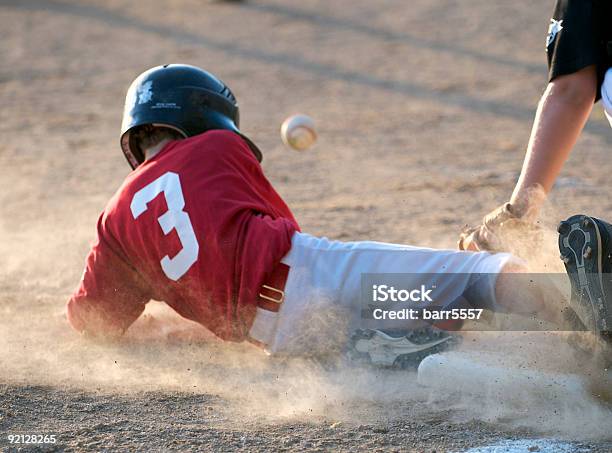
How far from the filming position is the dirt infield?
2.91 m

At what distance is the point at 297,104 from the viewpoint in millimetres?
8031

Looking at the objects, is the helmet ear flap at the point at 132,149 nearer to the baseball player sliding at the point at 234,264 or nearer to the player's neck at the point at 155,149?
the player's neck at the point at 155,149

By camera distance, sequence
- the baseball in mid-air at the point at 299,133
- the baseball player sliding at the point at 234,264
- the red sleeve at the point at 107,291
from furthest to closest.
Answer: the baseball in mid-air at the point at 299,133
the red sleeve at the point at 107,291
the baseball player sliding at the point at 234,264

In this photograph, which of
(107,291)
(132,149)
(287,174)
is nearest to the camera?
(107,291)

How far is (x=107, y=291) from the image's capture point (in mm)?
3531

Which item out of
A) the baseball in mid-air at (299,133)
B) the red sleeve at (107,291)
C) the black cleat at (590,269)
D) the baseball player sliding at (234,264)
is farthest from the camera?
the baseball in mid-air at (299,133)

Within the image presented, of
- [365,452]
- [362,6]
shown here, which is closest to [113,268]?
[365,452]

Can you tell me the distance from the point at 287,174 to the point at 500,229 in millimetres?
2924

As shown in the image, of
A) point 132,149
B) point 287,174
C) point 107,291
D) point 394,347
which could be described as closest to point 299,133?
point 287,174

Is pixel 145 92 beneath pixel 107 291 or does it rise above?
above

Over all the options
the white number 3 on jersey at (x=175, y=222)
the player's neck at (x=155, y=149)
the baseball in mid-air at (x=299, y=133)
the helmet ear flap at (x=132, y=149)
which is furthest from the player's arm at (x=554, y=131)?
the baseball in mid-air at (x=299, y=133)

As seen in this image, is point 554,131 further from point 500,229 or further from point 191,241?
point 191,241

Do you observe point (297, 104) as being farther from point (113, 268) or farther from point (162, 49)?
point (113, 268)

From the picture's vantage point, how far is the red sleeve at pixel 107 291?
3525 mm
